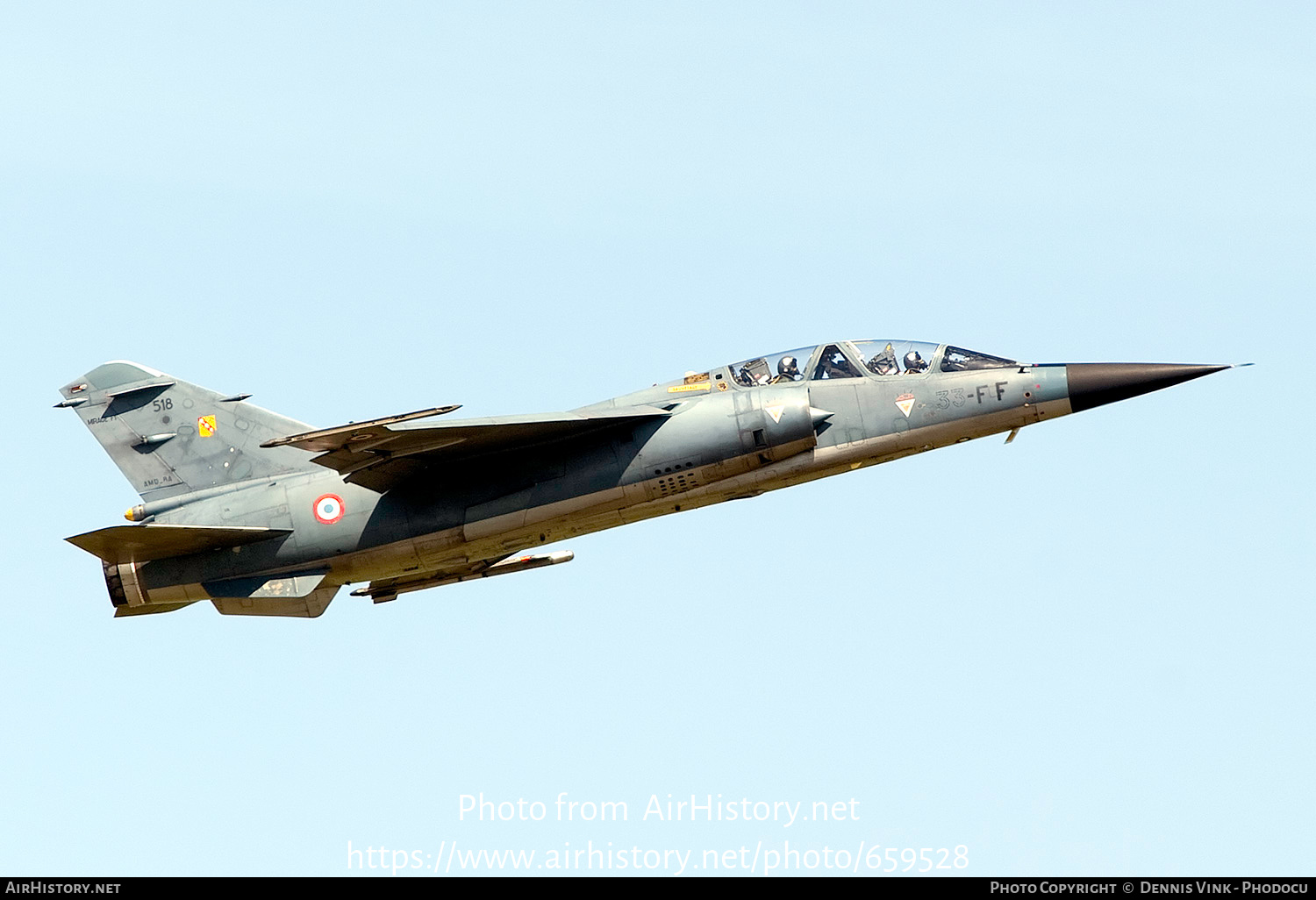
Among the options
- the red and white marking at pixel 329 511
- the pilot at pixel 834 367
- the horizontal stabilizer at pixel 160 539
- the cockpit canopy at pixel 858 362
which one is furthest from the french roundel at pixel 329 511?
the pilot at pixel 834 367

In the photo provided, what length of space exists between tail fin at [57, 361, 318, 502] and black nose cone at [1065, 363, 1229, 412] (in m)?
10.7

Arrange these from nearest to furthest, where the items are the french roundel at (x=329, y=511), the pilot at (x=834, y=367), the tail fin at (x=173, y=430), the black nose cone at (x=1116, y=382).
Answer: the black nose cone at (x=1116, y=382) < the pilot at (x=834, y=367) < the french roundel at (x=329, y=511) < the tail fin at (x=173, y=430)

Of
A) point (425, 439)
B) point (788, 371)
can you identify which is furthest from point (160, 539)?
point (788, 371)

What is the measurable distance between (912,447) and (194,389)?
1057 centimetres

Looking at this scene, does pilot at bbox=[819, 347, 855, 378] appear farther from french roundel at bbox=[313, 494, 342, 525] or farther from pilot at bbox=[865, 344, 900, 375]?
french roundel at bbox=[313, 494, 342, 525]

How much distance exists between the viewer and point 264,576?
2292 centimetres

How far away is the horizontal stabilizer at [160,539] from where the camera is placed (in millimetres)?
22203

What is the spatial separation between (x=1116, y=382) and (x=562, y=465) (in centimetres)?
738

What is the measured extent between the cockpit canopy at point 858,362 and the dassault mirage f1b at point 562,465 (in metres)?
0.02

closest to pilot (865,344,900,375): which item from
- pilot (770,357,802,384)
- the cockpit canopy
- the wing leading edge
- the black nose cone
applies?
the cockpit canopy

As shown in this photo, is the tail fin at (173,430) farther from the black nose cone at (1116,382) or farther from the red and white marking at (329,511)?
the black nose cone at (1116,382)

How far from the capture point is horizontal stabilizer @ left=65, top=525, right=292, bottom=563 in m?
22.2
